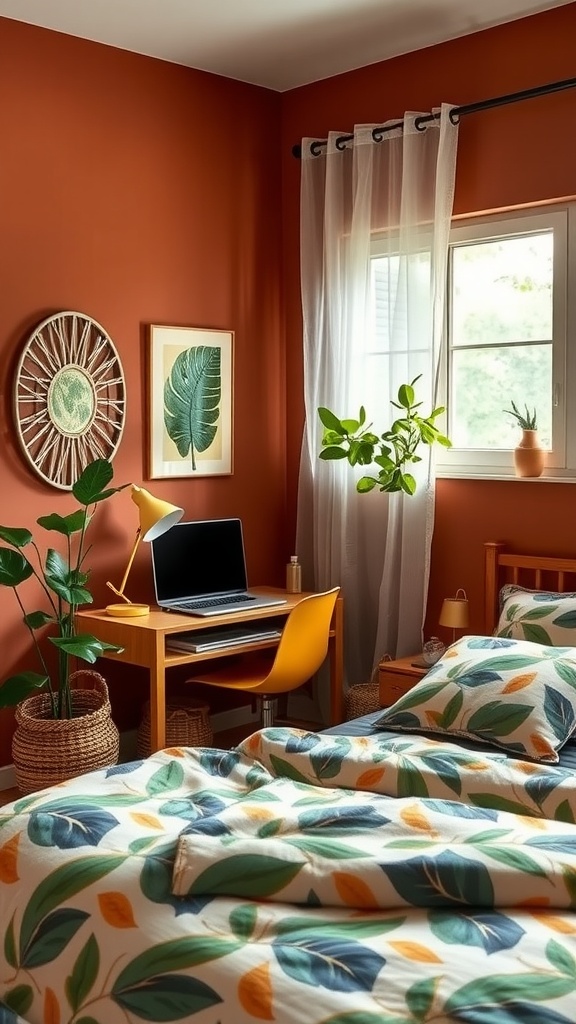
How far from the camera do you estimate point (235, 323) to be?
15.4ft

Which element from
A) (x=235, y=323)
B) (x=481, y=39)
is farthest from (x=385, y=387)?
(x=481, y=39)

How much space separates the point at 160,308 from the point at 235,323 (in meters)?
0.42

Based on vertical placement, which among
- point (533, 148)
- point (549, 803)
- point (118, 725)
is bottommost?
point (118, 725)

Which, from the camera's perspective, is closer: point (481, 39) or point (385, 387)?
point (481, 39)

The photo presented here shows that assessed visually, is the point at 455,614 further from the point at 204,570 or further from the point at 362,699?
the point at 204,570

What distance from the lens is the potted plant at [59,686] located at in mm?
3600

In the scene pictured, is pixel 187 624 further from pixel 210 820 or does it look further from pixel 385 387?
pixel 210 820

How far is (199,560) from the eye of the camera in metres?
4.35

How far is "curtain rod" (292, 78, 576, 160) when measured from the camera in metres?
3.75

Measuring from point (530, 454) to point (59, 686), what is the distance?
6.09 ft

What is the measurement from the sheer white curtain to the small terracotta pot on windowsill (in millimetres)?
385

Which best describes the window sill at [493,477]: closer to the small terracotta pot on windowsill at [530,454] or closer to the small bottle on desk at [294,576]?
the small terracotta pot on windowsill at [530,454]

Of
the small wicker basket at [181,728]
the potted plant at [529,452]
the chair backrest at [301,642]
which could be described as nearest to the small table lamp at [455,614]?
the chair backrest at [301,642]

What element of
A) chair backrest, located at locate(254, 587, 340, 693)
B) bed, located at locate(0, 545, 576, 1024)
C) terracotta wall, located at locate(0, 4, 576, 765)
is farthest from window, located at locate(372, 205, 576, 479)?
bed, located at locate(0, 545, 576, 1024)
